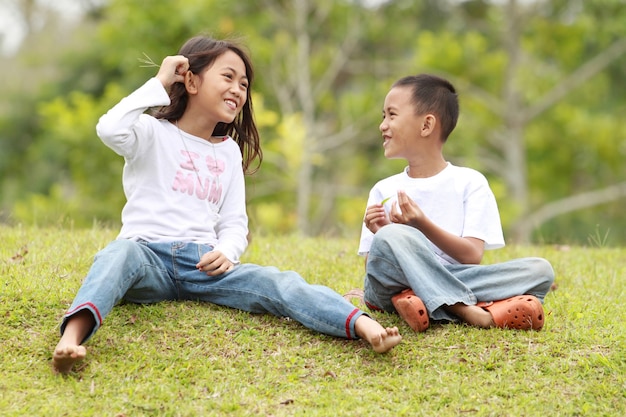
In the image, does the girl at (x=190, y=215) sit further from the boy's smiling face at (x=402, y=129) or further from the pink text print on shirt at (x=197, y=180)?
the boy's smiling face at (x=402, y=129)

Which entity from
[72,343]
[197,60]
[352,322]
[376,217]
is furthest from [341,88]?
[72,343]

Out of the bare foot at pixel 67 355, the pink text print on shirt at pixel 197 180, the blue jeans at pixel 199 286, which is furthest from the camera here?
the pink text print on shirt at pixel 197 180

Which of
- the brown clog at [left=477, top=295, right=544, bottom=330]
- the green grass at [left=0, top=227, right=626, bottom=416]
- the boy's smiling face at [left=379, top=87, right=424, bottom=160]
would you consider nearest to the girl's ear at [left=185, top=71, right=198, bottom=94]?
the boy's smiling face at [left=379, top=87, right=424, bottom=160]

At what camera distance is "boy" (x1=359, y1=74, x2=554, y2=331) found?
3.75 m

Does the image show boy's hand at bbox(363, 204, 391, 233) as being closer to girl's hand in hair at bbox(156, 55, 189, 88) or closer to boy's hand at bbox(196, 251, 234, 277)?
boy's hand at bbox(196, 251, 234, 277)

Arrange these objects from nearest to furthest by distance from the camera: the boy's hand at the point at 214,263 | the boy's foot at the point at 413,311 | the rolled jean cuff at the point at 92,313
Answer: the rolled jean cuff at the point at 92,313
the boy's foot at the point at 413,311
the boy's hand at the point at 214,263

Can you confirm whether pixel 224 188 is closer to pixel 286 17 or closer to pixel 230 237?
pixel 230 237

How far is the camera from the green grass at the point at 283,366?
3229mm

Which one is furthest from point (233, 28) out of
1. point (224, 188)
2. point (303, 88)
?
point (224, 188)

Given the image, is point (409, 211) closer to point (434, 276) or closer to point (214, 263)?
point (434, 276)

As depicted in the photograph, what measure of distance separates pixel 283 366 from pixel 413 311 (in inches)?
26.0

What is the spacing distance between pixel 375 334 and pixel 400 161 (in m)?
15.7

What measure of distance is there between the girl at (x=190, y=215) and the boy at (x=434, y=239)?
31 centimetres

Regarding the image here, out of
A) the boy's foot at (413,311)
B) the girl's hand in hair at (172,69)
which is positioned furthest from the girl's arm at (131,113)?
the boy's foot at (413,311)
